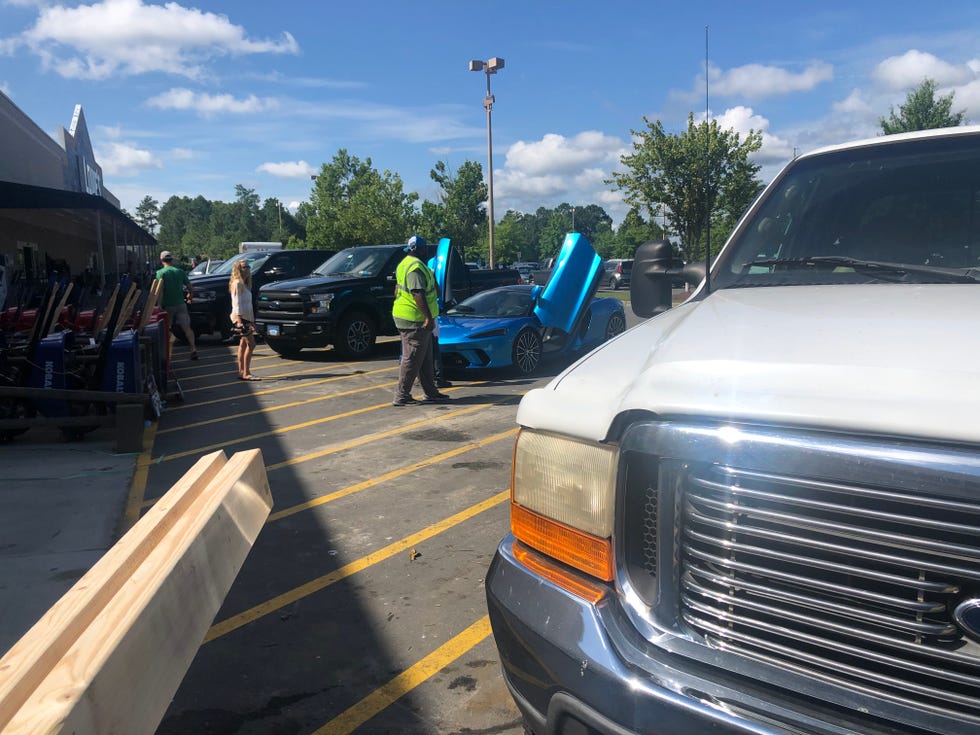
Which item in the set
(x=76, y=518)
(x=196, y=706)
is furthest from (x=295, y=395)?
(x=196, y=706)

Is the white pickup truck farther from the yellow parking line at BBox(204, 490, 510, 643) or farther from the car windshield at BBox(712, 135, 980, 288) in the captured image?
the yellow parking line at BBox(204, 490, 510, 643)

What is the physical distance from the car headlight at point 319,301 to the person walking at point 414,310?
403cm

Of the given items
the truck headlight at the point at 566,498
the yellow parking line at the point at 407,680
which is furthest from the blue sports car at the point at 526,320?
the truck headlight at the point at 566,498

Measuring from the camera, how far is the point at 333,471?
19.4 feet

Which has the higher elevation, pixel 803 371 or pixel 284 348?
pixel 803 371

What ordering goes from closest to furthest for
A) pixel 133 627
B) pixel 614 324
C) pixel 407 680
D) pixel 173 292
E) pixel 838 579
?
pixel 838 579 < pixel 133 627 < pixel 407 680 < pixel 173 292 < pixel 614 324

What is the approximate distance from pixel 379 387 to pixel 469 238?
47.0 m

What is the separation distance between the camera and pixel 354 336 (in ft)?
41.0

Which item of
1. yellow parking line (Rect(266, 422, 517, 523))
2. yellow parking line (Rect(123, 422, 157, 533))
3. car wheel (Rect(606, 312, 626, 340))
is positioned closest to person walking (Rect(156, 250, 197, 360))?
yellow parking line (Rect(123, 422, 157, 533))

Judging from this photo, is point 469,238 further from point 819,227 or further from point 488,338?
point 819,227

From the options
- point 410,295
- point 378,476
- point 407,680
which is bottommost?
point 407,680

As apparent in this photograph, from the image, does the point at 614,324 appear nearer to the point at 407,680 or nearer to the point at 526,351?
the point at 526,351

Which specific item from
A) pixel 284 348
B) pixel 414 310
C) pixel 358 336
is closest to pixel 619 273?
pixel 358 336

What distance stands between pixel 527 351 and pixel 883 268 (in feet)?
24.8
